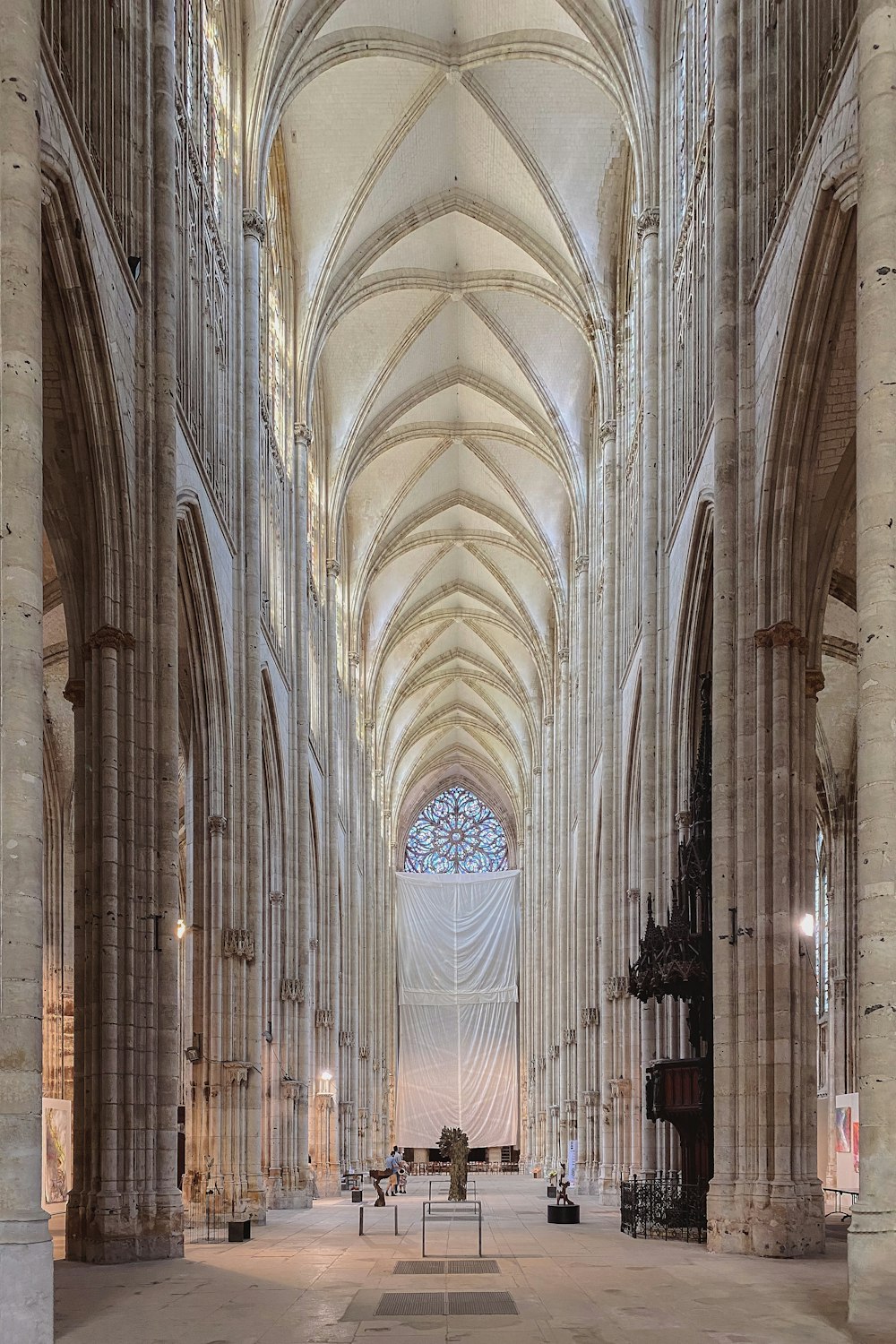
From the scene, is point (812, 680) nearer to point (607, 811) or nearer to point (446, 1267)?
point (446, 1267)

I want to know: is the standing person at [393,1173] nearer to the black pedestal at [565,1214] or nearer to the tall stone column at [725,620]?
the black pedestal at [565,1214]

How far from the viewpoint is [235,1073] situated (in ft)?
82.0

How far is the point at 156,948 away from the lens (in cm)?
1838

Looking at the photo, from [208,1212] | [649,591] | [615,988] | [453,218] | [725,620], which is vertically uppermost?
[453,218]

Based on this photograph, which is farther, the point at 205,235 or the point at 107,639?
the point at 205,235

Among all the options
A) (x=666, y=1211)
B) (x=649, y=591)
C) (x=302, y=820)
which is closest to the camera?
(x=666, y=1211)

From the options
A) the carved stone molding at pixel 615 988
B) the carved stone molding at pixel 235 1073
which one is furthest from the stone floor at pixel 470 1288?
the carved stone molding at pixel 615 988

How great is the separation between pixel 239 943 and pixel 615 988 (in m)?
11.1

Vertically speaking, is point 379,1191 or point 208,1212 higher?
point 208,1212

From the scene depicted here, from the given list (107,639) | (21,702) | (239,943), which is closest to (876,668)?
(21,702)

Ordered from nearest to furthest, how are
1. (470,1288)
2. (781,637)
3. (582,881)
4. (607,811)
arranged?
(470,1288)
(781,637)
(607,811)
(582,881)

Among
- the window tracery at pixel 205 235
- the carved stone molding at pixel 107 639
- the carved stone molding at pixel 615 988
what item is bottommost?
the carved stone molding at pixel 615 988

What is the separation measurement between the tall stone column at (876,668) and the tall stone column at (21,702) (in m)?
6.06

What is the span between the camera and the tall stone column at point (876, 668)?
11.4 m
